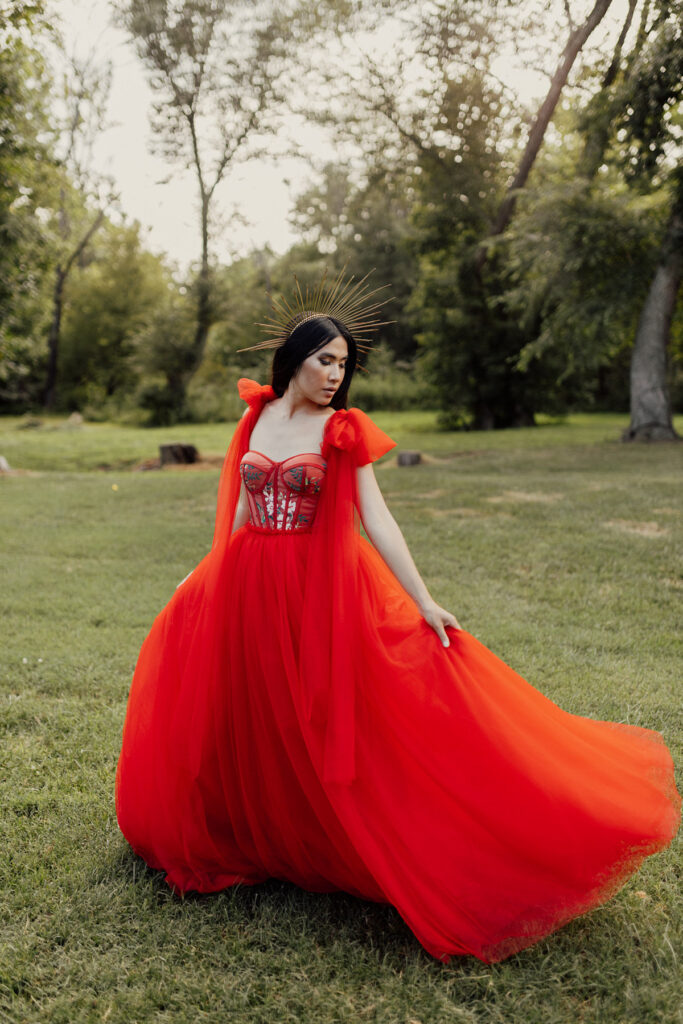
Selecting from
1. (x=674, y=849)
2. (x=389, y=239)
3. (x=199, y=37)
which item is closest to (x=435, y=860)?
(x=674, y=849)

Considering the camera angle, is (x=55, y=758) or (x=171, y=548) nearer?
(x=55, y=758)

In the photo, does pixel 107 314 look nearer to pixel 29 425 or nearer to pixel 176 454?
pixel 29 425

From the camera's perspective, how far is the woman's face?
2.69m

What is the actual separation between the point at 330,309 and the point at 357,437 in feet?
2.18

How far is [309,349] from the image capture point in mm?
2707

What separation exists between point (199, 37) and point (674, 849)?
26958 millimetres

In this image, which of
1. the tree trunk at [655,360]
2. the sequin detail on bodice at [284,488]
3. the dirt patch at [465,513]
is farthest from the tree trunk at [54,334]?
the sequin detail on bodice at [284,488]

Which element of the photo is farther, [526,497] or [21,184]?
[21,184]

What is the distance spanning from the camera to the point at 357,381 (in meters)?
33.1

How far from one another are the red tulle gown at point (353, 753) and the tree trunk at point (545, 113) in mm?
16387

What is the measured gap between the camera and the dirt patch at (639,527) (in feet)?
26.5

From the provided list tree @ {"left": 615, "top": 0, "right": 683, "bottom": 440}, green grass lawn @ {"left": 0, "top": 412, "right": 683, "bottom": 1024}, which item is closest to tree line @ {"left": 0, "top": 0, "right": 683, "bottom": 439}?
tree @ {"left": 615, "top": 0, "right": 683, "bottom": 440}

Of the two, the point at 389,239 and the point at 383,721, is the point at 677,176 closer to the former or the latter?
the point at 383,721

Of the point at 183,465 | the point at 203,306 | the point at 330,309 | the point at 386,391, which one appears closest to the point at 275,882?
the point at 330,309
